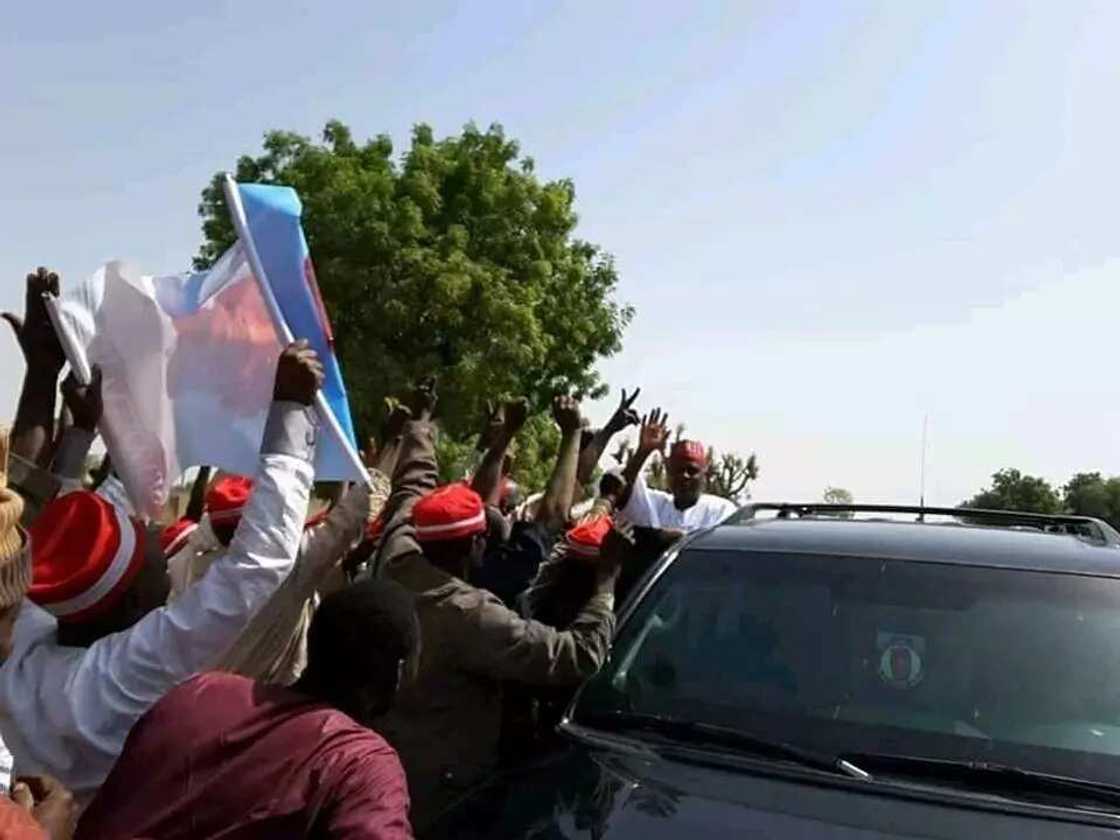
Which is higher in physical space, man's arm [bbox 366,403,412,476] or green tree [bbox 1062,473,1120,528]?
green tree [bbox 1062,473,1120,528]

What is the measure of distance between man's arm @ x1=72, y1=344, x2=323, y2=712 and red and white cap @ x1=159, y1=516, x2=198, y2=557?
1.95 m

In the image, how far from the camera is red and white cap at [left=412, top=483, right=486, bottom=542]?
372 centimetres

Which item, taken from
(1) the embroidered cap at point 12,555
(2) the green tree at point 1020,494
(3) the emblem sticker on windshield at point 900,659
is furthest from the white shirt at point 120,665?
A: (2) the green tree at point 1020,494

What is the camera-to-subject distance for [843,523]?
4184 millimetres

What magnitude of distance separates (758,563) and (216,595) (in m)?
1.71

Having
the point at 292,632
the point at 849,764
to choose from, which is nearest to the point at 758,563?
the point at 849,764

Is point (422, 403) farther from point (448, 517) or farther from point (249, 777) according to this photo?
point (249, 777)

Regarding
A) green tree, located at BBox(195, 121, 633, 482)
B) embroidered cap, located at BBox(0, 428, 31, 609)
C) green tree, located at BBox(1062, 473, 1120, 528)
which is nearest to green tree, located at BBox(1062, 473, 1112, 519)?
green tree, located at BBox(1062, 473, 1120, 528)

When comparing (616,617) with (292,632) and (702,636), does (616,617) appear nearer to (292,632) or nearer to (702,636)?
(702,636)

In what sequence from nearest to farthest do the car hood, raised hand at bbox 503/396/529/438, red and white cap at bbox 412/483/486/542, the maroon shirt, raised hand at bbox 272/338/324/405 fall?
the maroon shirt → the car hood → raised hand at bbox 272/338/324/405 → red and white cap at bbox 412/483/486/542 → raised hand at bbox 503/396/529/438

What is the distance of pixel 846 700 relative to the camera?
3.33 meters

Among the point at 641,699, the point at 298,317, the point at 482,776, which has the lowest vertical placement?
the point at 482,776

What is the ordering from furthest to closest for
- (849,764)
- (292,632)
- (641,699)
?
(641,699) < (292,632) < (849,764)

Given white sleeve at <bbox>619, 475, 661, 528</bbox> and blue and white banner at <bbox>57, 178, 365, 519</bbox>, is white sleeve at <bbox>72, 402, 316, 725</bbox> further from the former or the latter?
white sleeve at <bbox>619, 475, 661, 528</bbox>
